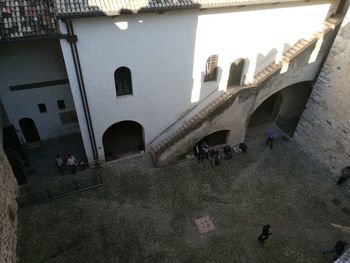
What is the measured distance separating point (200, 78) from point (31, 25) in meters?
8.67

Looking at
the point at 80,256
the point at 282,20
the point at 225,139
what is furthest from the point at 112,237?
the point at 282,20

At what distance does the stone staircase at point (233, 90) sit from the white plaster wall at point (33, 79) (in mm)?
6423

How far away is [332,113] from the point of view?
688 inches

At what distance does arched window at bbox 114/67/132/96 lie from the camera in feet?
50.2

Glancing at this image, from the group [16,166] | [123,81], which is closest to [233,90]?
[123,81]

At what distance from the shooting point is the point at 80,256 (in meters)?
13.9

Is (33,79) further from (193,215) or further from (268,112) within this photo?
(268,112)

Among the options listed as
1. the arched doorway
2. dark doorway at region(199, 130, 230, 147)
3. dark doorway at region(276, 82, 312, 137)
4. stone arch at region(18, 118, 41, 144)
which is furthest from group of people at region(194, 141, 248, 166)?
stone arch at region(18, 118, 41, 144)

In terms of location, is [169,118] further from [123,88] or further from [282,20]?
[282,20]

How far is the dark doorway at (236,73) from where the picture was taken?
690 inches

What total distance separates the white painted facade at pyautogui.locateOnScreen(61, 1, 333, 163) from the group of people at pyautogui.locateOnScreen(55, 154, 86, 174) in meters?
1.07

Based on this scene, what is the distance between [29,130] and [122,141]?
585 cm

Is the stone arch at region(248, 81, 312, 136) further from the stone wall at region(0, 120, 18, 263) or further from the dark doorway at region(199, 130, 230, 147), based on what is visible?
the stone wall at region(0, 120, 18, 263)

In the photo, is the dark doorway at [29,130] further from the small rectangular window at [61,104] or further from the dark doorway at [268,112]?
the dark doorway at [268,112]
